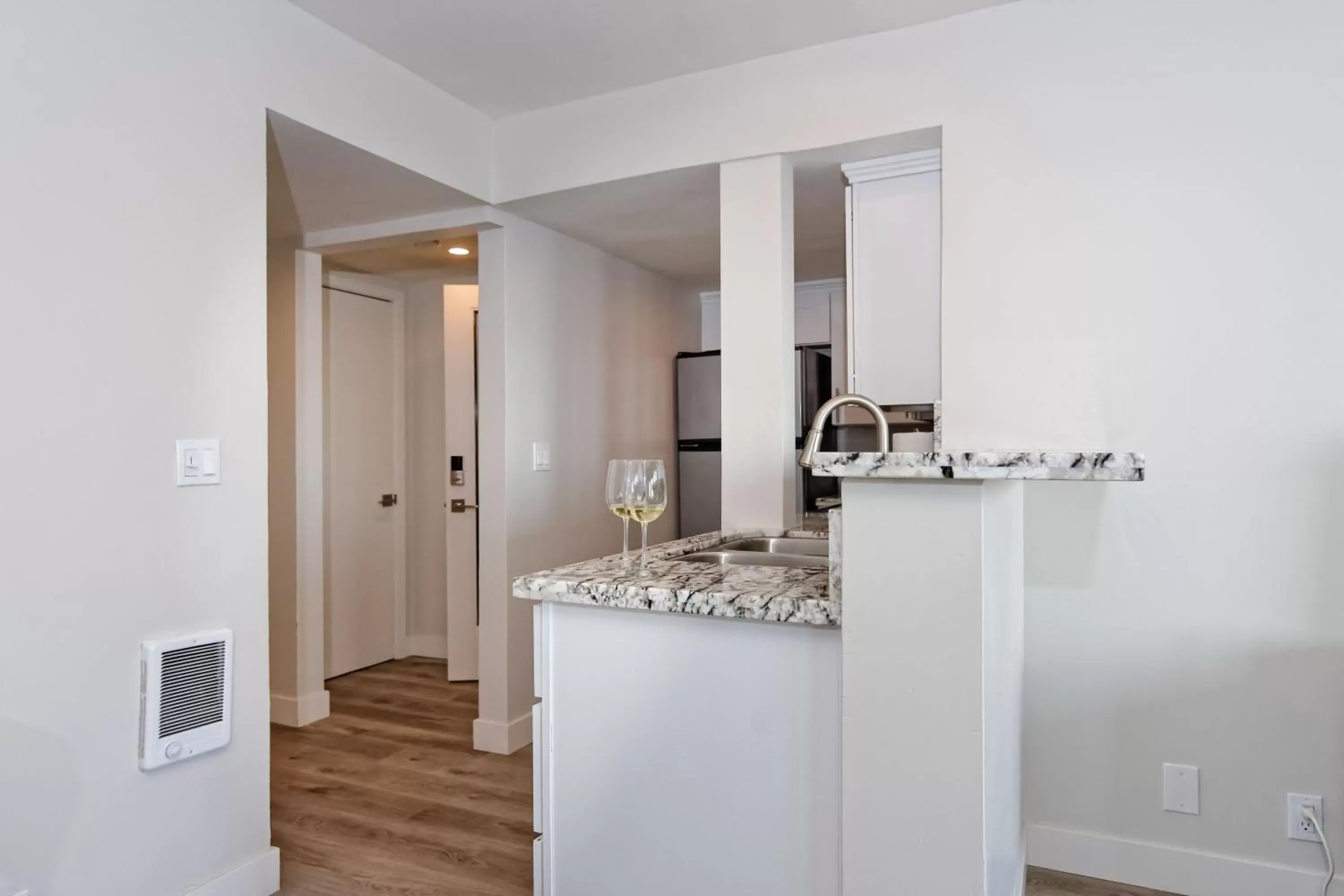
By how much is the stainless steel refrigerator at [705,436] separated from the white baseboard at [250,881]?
2.72 meters

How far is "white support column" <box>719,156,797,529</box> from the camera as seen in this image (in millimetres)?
2756

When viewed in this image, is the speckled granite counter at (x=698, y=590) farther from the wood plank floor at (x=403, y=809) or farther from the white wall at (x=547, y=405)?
the white wall at (x=547, y=405)

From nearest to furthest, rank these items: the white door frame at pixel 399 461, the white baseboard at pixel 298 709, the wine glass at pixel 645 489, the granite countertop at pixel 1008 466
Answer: the granite countertop at pixel 1008 466 < the wine glass at pixel 645 489 < the white baseboard at pixel 298 709 < the white door frame at pixel 399 461

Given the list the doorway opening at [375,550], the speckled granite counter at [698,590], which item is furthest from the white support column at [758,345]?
the doorway opening at [375,550]

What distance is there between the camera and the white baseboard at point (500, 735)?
337 cm

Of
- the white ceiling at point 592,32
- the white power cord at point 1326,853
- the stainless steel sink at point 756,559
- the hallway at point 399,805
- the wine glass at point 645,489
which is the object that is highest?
the white ceiling at point 592,32

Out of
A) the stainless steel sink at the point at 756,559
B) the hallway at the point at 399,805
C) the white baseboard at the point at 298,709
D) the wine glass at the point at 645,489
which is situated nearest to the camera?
the wine glass at the point at 645,489

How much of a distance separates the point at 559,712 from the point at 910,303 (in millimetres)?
1655

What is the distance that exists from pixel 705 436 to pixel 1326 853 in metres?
3.19

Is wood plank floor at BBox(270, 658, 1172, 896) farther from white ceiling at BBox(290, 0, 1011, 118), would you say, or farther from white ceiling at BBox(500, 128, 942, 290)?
white ceiling at BBox(290, 0, 1011, 118)

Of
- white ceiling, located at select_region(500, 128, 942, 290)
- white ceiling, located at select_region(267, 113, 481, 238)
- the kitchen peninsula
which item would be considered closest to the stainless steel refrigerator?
white ceiling, located at select_region(500, 128, 942, 290)

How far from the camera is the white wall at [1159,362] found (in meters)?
2.11

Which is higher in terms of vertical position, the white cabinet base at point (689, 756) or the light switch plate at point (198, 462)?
the light switch plate at point (198, 462)

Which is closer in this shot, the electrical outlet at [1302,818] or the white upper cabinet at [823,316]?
the electrical outlet at [1302,818]
